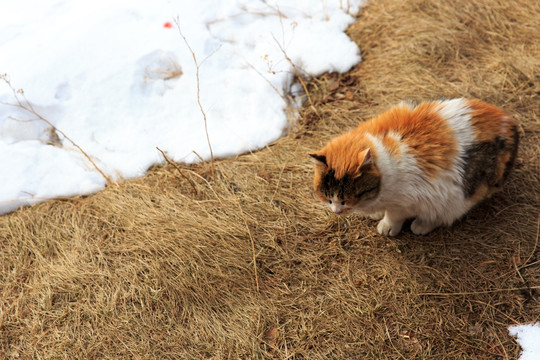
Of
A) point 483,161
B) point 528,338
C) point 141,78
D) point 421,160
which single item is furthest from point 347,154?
point 141,78

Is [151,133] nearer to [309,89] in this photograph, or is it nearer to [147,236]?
[147,236]

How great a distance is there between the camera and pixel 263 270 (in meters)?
2.75

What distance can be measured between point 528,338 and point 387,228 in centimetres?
102

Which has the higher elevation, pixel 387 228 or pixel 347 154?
pixel 347 154

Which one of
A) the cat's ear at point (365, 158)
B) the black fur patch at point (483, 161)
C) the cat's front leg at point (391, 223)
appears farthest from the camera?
the cat's front leg at point (391, 223)

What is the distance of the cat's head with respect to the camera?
224 centimetres

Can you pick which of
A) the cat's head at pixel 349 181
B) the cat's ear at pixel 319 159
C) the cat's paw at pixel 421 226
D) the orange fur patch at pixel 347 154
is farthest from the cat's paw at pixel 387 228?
the cat's ear at pixel 319 159

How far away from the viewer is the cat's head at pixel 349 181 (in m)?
2.24

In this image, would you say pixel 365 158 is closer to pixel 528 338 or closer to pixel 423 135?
pixel 423 135

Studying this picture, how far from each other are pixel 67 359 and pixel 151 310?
548 mm

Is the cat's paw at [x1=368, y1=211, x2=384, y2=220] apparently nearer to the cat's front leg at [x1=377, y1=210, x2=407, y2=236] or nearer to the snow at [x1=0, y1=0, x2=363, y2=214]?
the cat's front leg at [x1=377, y1=210, x2=407, y2=236]

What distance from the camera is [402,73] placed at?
382 cm

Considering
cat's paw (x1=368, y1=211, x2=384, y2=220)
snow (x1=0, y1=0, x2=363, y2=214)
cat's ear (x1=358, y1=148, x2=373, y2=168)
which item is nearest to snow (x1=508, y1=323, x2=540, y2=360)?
cat's paw (x1=368, y1=211, x2=384, y2=220)

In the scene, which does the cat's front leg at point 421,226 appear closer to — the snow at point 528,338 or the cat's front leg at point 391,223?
the cat's front leg at point 391,223
